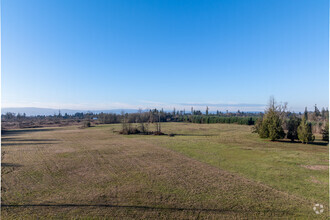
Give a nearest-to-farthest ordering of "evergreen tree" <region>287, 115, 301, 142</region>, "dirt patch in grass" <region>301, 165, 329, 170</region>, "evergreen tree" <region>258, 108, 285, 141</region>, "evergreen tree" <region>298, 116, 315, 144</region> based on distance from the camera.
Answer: "dirt patch in grass" <region>301, 165, 329, 170</region>, "evergreen tree" <region>298, 116, 315, 144</region>, "evergreen tree" <region>258, 108, 285, 141</region>, "evergreen tree" <region>287, 115, 301, 142</region>

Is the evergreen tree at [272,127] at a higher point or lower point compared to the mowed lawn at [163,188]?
higher

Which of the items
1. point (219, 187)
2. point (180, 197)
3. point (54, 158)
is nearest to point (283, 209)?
point (219, 187)

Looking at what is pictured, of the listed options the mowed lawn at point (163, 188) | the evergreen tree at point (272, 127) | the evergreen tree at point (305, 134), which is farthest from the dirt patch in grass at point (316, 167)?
the evergreen tree at point (272, 127)

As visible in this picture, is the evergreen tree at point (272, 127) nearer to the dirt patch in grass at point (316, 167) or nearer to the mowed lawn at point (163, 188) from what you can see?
the mowed lawn at point (163, 188)

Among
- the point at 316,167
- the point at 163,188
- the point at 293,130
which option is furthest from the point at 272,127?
the point at 163,188

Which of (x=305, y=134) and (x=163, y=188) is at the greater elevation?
(x=305, y=134)

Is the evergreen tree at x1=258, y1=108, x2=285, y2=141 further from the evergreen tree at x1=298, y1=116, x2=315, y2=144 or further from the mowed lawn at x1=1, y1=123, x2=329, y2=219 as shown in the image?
the mowed lawn at x1=1, y1=123, x2=329, y2=219

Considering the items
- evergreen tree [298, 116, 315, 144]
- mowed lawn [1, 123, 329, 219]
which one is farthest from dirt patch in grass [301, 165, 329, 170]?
evergreen tree [298, 116, 315, 144]

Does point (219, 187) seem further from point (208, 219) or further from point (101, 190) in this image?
point (101, 190)

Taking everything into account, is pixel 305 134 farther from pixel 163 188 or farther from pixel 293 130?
pixel 163 188

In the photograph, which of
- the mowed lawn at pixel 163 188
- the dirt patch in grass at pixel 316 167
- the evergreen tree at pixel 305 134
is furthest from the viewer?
the evergreen tree at pixel 305 134

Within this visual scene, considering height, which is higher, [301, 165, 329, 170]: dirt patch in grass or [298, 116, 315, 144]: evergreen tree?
[298, 116, 315, 144]: evergreen tree
